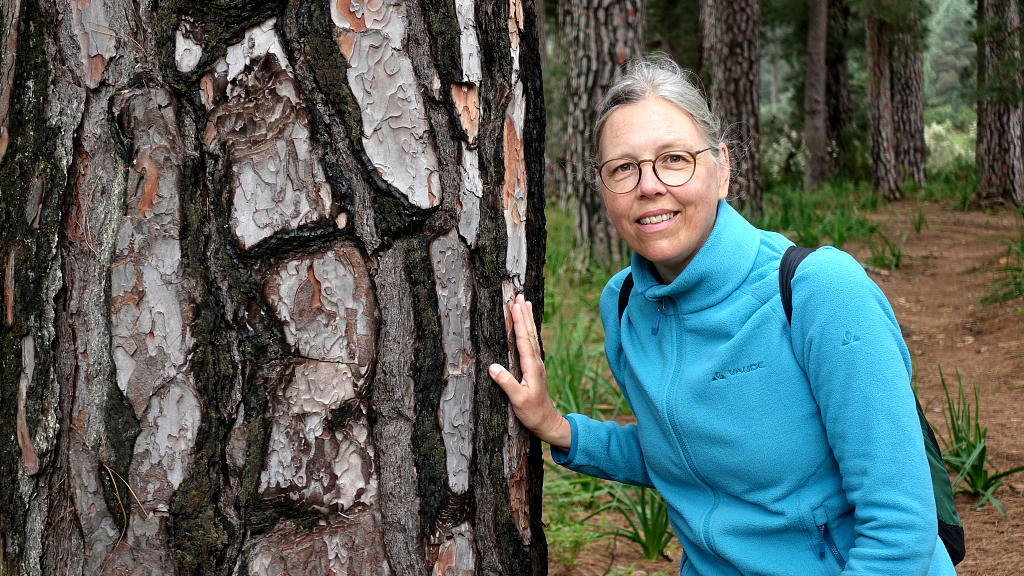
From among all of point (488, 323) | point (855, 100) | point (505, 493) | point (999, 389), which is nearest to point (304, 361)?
point (488, 323)

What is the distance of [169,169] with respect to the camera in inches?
50.3

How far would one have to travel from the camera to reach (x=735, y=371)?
5.39ft

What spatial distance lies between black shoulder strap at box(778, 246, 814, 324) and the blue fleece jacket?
0.02m

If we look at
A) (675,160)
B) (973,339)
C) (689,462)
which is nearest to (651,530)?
(689,462)

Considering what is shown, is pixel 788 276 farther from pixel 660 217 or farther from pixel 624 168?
pixel 624 168

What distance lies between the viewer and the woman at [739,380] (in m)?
1.49

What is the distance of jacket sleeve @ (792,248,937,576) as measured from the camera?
1476 millimetres

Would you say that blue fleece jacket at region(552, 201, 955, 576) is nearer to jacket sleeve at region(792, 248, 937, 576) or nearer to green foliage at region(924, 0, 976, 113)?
jacket sleeve at region(792, 248, 937, 576)

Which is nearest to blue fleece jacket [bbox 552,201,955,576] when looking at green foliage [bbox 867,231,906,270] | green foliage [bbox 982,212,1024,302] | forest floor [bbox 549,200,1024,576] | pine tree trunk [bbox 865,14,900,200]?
forest floor [bbox 549,200,1024,576]

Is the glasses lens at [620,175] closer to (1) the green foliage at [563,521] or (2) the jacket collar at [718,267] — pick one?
(2) the jacket collar at [718,267]

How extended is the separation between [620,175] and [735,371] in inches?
19.1

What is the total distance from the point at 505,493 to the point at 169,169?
2.68 feet

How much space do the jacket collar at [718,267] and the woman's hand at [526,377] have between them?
1.07ft

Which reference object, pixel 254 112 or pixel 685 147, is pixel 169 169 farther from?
pixel 685 147
